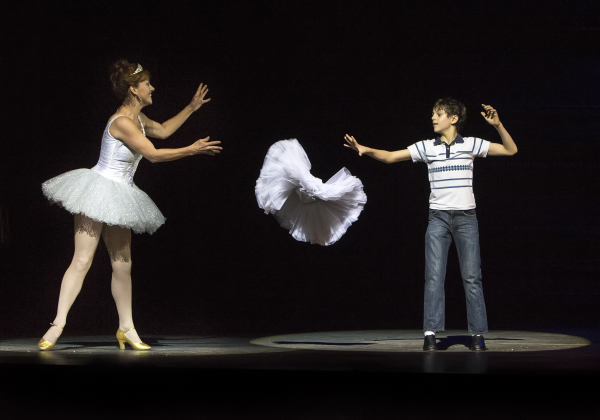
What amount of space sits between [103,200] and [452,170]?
1.53 metres

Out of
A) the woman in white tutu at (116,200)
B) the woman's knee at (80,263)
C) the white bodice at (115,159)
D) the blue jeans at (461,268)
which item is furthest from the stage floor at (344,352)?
the white bodice at (115,159)

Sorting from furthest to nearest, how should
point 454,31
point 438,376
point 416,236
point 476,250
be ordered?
point 416,236, point 454,31, point 476,250, point 438,376

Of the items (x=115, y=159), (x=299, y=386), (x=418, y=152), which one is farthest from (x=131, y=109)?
(x=299, y=386)

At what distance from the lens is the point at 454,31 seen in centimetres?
503

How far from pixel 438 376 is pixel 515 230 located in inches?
110

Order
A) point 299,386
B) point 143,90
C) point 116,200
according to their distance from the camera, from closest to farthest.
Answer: point 299,386 → point 116,200 → point 143,90

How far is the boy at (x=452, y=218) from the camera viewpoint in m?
3.54

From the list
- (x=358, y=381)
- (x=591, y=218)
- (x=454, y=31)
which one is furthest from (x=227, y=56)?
(x=358, y=381)

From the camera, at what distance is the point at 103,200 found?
3592 mm

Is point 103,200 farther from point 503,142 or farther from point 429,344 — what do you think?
point 503,142

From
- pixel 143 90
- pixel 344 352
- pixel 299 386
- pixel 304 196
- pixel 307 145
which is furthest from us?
pixel 307 145

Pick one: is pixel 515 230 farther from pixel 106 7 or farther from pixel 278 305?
pixel 106 7

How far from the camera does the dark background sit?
5035mm

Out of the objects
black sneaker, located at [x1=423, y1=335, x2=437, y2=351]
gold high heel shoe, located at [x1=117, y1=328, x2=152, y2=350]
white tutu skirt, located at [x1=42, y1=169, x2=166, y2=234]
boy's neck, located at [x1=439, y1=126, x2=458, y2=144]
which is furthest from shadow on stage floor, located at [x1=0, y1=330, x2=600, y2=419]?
boy's neck, located at [x1=439, y1=126, x2=458, y2=144]
